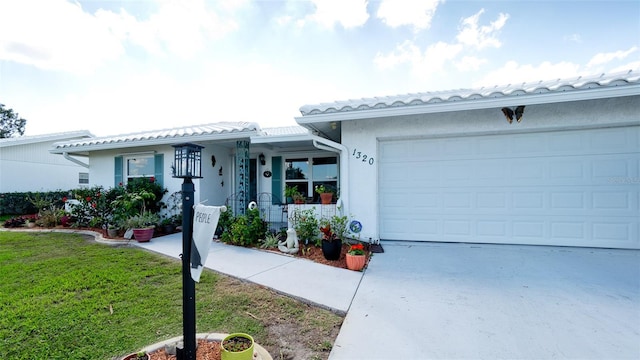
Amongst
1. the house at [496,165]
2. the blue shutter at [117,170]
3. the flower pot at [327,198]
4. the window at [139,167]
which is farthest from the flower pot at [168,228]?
the house at [496,165]

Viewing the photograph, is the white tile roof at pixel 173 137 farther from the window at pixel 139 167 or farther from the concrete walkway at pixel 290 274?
the concrete walkway at pixel 290 274

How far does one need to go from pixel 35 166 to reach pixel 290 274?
1684cm

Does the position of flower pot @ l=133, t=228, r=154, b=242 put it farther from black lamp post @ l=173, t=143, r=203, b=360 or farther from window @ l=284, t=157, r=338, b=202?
black lamp post @ l=173, t=143, r=203, b=360

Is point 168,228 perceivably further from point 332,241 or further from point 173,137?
point 332,241

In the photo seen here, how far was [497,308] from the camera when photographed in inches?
111

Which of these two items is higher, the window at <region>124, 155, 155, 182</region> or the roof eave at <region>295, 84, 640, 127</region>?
the roof eave at <region>295, 84, 640, 127</region>

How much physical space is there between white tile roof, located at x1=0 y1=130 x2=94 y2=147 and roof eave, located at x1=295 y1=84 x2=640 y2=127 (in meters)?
15.2

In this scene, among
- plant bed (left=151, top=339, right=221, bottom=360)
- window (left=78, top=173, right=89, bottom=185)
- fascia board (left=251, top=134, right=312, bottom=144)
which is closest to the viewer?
plant bed (left=151, top=339, right=221, bottom=360)

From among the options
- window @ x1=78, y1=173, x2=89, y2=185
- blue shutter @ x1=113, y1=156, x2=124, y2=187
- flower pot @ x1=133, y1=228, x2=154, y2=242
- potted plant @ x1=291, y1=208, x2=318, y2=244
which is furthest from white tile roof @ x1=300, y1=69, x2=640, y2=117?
window @ x1=78, y1=173, x2=89, y2=185

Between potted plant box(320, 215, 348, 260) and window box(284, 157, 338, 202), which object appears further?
window box(284, 157, 338, 202)

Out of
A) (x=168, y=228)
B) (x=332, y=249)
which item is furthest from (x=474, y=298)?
(x=168, y=228)

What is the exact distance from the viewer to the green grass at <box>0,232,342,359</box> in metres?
2.25

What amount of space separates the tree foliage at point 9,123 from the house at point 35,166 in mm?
16473

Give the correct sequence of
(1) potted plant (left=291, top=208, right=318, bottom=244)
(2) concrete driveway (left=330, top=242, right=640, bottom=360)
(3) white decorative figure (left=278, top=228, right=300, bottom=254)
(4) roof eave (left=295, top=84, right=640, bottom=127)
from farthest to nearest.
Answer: (1) potted plant (left=291, top=208, right=318, bottom=244), (3) white decorative figure (left=278, top=228, right=300, bottom=254), (4) roof eave (left=295, top=84, right=640, bottom=127), (2) concrete driveway (left=330, top=242, right=640, bottom=360)
